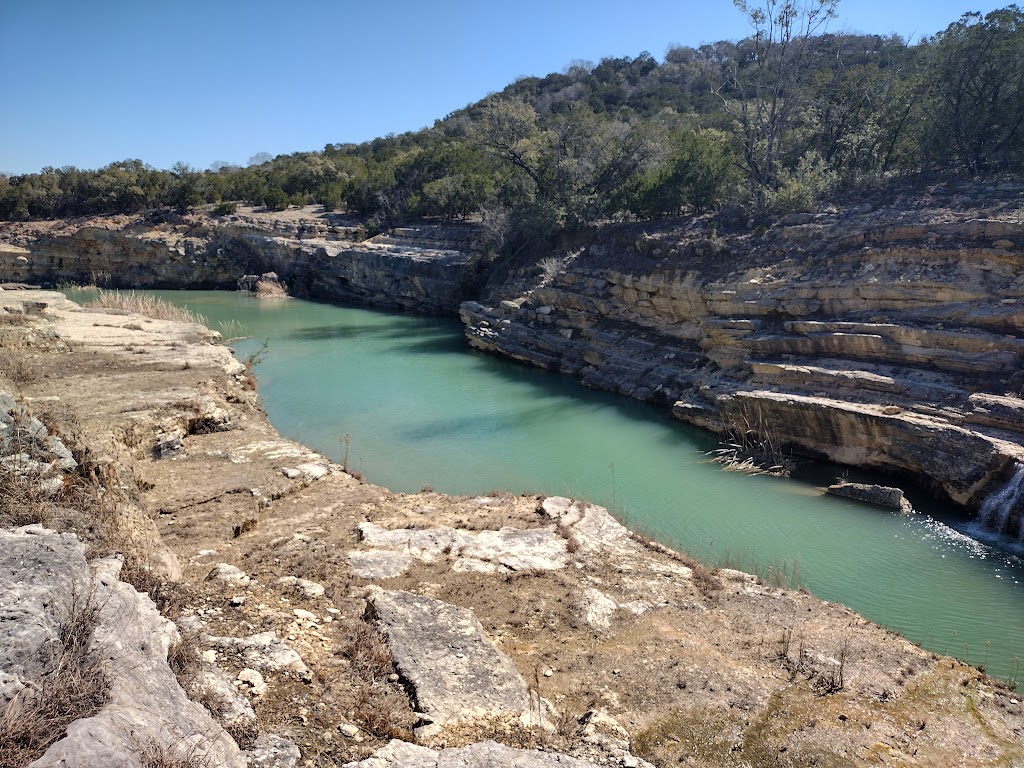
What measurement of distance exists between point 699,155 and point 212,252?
2567 cm

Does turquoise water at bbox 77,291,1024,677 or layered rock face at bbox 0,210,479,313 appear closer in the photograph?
turquoise water at bbox 77,291,1024,677

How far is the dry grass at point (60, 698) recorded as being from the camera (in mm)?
2564

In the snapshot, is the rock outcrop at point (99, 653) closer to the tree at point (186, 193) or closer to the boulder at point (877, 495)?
the boulder at point (877, 495)

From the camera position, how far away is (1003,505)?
9.94 metres

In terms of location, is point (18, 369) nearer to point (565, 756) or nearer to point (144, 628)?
point (144, 628)

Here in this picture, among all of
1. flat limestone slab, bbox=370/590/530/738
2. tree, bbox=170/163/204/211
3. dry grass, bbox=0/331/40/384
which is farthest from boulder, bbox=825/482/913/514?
tree, bbox=170/163/204/211

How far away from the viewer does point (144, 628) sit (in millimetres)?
3750

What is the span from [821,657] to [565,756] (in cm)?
286

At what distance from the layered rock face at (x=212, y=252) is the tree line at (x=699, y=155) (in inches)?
99.0

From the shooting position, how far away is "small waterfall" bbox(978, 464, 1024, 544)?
9.79m

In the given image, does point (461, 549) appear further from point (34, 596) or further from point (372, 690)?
point (34, 596)

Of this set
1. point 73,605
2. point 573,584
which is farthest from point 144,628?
point 573,584

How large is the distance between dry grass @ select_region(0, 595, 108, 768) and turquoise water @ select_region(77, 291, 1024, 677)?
23.3 ft

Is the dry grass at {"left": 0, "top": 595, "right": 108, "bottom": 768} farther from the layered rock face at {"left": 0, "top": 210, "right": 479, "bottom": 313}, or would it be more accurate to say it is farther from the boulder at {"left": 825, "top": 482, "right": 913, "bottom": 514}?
the layered rock face at {"left": 0, "top": 210, "right": 479, "bottom": 313}
